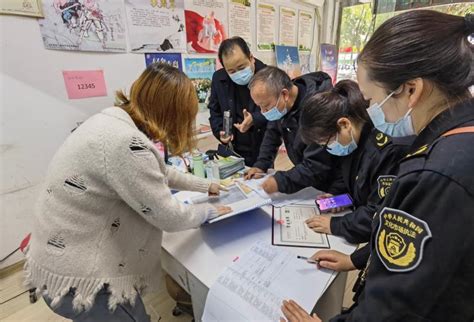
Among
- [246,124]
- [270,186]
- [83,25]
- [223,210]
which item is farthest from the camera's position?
[246,124]

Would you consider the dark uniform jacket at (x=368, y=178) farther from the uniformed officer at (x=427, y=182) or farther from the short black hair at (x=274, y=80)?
the short black hair at (x=274, y=80)

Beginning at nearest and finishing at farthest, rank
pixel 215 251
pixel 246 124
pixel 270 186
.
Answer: pixel 215 251
pixel 270 186
pixel 246 124

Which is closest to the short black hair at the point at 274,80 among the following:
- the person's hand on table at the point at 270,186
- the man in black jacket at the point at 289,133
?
the man in black jacket at the point at 289,133

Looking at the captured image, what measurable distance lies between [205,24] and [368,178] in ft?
6.41

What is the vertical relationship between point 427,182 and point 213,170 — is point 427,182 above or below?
above

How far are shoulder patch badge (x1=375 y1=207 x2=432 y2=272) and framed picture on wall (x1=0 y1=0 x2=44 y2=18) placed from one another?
1.94 metres

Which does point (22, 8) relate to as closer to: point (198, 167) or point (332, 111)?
point (198, 167)

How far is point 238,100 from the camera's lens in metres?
1.90

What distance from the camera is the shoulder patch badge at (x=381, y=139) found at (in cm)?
87

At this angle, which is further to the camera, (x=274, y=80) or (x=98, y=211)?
(x=274, y=80)

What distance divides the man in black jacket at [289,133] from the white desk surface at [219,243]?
0.83 feet

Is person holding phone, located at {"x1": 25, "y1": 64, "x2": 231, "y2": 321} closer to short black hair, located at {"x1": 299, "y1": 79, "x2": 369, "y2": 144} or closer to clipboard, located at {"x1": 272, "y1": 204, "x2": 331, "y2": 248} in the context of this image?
clipboard, located at {"x1": 272, "y1": 204, "x2": 331, "y2": 248}

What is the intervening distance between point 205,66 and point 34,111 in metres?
1.33

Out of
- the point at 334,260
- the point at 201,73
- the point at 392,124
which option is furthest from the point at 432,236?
the point at 201,73
